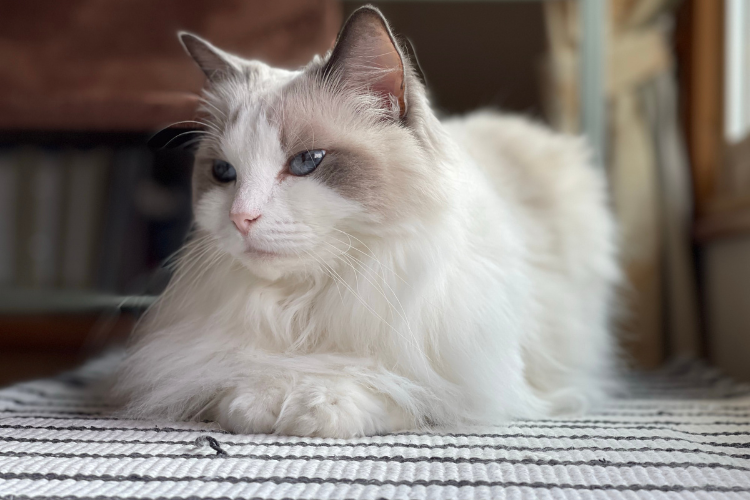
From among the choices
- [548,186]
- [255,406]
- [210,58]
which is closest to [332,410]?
[255,406]

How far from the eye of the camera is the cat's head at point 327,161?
2.96 ft

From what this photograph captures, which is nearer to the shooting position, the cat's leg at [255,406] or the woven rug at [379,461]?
the woven rug at [379,461]

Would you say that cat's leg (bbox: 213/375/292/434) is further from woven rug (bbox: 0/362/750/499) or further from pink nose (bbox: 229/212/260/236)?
pink nose (bbox: 229/212/260/236)

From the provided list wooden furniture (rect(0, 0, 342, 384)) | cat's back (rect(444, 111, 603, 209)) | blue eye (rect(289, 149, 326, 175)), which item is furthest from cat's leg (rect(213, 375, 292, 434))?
wooden furniture (rect(0, 0, 342, 384))

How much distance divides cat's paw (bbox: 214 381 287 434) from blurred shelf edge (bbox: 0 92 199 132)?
1013mm

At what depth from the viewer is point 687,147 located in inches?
78.6

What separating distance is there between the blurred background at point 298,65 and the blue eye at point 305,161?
38 cm

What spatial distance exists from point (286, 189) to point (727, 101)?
5.32 feet

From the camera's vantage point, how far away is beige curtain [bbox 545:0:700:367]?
6.27ft

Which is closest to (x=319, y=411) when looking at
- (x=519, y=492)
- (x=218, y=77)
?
(x=519, y=492)

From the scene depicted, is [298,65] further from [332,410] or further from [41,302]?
[41,302]

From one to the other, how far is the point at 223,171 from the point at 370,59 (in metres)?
0.33

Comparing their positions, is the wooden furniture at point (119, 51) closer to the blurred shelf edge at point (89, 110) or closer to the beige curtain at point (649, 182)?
the blurred shelf edge at point (89, 110)

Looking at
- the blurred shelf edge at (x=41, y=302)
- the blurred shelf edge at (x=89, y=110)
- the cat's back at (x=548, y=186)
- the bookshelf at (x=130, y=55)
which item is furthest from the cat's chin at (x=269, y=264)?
the blurred shelf edge at (x=41, y=302)
